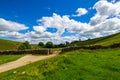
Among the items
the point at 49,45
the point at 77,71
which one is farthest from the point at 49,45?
the point at 77,71

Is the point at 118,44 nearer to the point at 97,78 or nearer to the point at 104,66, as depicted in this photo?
the point at 104,66

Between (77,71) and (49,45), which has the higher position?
(49,45)

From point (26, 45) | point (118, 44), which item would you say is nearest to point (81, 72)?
point (118, 44)

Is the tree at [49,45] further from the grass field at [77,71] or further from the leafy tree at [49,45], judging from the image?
the grass field at [77,71]

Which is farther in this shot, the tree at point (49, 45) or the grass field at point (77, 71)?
the tree at point (49, 45)

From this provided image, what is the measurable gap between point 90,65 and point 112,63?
6.53ft

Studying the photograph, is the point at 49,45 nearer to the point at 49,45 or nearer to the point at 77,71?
the point at 49,45

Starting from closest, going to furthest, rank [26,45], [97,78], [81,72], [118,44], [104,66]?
1. [97,78]
2. [81,72]
3. [104,66]
4. [118,44]
5. [26,45]

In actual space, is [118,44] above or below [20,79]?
above

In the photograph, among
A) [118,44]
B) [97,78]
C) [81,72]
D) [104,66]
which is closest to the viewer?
[97,78]

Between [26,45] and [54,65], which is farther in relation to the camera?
[26,45]

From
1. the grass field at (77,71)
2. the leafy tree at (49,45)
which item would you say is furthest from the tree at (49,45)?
the grass field at (77,71)

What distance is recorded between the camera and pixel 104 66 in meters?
18.9

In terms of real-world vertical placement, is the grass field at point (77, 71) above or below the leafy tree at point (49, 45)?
below
